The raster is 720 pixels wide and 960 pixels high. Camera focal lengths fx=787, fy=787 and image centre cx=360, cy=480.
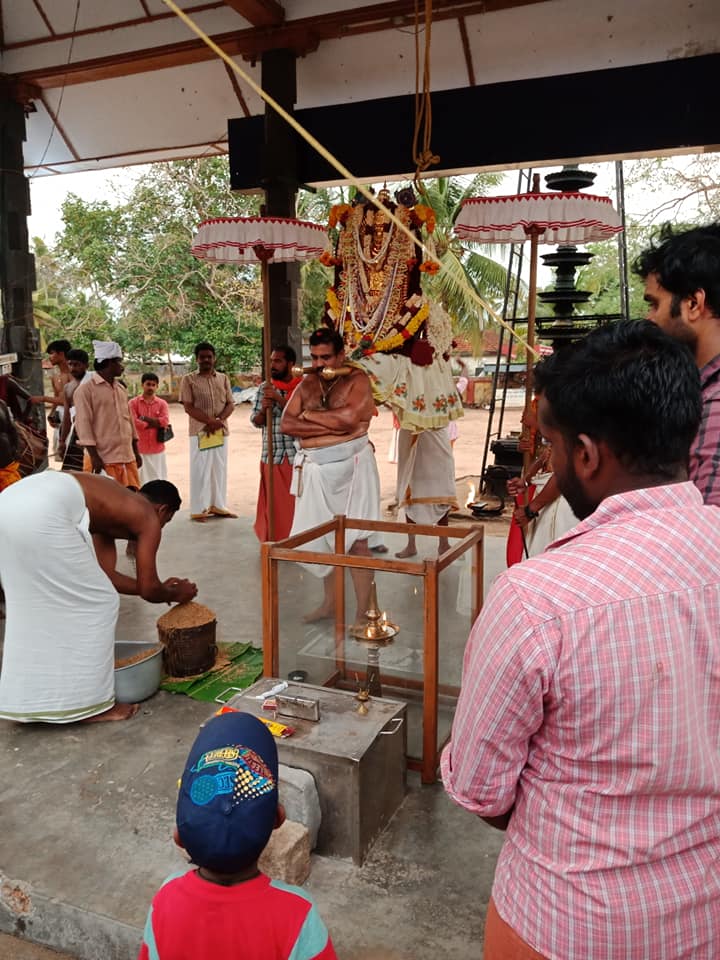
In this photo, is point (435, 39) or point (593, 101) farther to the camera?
point (435, 39)

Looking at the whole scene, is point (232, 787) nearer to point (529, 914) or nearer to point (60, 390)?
point (529, 914)

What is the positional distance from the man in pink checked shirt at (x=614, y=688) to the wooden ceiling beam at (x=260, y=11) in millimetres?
6351

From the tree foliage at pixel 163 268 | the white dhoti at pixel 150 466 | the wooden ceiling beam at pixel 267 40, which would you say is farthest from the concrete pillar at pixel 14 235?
the tree foliage at pixel 163 268

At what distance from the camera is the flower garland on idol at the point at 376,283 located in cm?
507

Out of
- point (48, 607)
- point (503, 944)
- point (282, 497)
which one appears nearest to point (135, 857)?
point (48, 607)

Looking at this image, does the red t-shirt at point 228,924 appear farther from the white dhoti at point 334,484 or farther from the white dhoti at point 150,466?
the white dhoti at point 150,466

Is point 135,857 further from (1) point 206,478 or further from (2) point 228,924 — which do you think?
(1) point 206,478

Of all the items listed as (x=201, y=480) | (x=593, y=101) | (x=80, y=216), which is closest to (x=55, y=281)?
(x=80, y=216)

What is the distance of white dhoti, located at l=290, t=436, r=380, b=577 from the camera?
4.62 m

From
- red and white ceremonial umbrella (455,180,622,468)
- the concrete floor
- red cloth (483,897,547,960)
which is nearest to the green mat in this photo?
the concrete floor

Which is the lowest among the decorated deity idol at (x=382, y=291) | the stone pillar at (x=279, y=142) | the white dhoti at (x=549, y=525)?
the white dhoti at (x=549, y=525)

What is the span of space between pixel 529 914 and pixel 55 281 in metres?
22.0

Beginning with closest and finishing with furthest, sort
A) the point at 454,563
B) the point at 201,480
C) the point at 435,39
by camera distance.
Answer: the point at 454,563 → the point at 435,39 → the point at 201,480

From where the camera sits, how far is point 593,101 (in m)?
5.95
